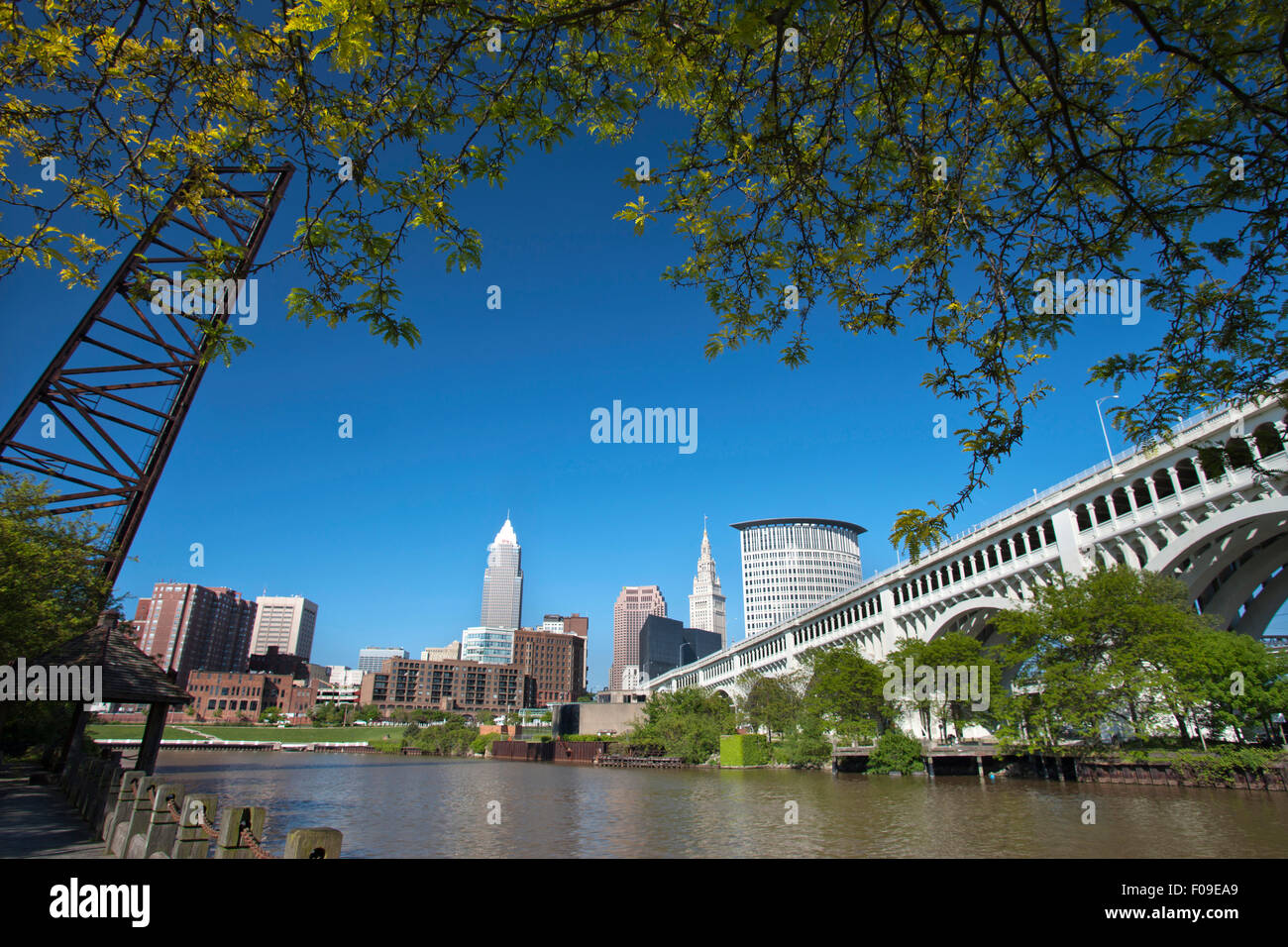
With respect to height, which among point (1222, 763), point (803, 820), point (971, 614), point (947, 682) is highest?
point (971, 614)

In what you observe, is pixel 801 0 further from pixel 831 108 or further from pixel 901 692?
pixel 901 692

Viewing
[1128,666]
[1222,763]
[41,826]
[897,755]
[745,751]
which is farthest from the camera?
[745,751]

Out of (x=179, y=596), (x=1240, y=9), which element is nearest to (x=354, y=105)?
(x=1240, y=9)

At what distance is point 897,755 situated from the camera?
49.7m

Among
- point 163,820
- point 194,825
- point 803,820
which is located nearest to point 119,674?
point 163,820

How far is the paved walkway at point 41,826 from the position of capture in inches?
427

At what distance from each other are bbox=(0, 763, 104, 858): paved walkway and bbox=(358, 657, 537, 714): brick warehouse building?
176 m

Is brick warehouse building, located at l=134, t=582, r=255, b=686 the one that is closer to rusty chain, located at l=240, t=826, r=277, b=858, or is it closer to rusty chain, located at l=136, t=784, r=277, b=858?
rusty chain, located at l=136, t=784, r=277, b=858

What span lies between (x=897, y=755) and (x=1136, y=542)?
2360cm

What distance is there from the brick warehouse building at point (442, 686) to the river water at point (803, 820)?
148738 millimetres

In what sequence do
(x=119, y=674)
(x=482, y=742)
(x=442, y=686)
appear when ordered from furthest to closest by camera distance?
(x=442, y=686)
(x=482, y=742)
(x=119, y=674)

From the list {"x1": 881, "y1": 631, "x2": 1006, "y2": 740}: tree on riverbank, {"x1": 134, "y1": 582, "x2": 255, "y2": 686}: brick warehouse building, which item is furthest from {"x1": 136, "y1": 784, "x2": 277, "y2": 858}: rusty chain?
{"x1": 134, "y1": 582, "x2": 255, "y2": 686}: brick warehouse building

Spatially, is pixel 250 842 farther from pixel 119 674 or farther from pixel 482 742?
pixel 482 742
